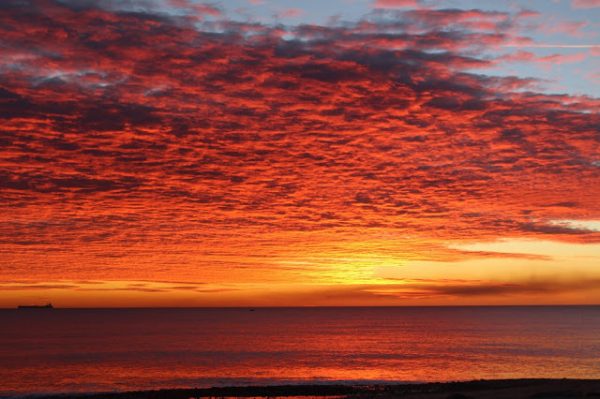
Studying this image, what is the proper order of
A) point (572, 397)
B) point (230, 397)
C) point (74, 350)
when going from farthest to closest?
point (74, 350)
point (230, 397)
point (572, 397)

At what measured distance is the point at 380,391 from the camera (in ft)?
200

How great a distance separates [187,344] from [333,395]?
7678cm

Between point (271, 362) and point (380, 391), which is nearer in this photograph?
point (380, 391)

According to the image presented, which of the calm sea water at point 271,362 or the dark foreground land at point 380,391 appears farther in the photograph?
the calm sea water at point 271,362

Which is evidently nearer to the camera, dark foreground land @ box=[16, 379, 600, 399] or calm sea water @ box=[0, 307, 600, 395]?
dark foreground land @ box=[16, 379, 600, 399]

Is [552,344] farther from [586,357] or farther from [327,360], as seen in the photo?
[327,360]

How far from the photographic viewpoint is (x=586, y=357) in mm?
96875

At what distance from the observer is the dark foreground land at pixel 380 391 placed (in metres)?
53.9

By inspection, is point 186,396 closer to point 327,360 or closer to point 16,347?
point 327,360

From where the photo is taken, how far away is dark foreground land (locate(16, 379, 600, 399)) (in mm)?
53938

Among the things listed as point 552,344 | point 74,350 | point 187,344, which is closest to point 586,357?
point 552,344

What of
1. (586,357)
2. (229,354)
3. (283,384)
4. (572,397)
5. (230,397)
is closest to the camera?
(572,397)

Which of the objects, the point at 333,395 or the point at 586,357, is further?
the point at 586,357

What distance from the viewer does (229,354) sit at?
109 m
